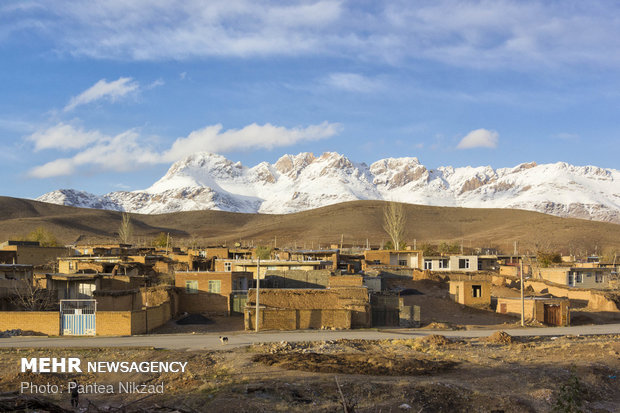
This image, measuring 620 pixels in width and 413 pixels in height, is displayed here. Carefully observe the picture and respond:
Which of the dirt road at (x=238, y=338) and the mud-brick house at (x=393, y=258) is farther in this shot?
the mud-brick house at (x=393, y=258)

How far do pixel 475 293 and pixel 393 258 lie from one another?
2219 cm

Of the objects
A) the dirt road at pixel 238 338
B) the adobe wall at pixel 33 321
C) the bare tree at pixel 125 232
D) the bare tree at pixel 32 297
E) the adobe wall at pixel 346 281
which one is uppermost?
the bare tree at pixel 125 232

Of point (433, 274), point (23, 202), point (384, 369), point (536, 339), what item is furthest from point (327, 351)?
point (23, 202)

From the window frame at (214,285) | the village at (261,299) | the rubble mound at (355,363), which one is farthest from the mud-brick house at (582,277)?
the rubble mound at (355,363)

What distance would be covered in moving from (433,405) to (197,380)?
6.90m

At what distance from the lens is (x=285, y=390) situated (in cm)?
1631

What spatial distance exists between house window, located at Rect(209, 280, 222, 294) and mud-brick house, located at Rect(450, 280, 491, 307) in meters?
16.7

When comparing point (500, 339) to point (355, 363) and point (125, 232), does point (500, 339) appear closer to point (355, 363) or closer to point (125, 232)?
point (355, 363)

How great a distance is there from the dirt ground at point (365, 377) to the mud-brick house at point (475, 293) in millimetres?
15717

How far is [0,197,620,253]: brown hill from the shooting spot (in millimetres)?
123838

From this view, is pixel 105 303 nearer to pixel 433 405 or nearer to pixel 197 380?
pixel 197 380

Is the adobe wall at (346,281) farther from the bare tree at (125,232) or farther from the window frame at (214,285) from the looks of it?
the bare tree at (125,232)

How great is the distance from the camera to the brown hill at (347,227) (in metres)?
124

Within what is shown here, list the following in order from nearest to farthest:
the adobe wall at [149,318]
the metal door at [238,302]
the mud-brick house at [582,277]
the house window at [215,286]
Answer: the adobe wall at [149,318]
the metal door at [238,302]
the house window at [215,286]
the mud-brick house at [582,277]
